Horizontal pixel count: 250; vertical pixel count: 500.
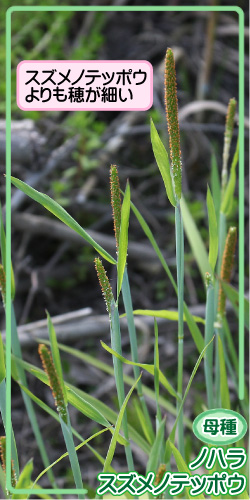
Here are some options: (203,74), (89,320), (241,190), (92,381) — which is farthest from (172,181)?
(203,74)

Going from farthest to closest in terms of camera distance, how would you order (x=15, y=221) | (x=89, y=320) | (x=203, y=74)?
(x=203, y=74)
(x=15, y=221)
(x=89, y=320)

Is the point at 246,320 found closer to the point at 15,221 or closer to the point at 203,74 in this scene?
the point at 15,221

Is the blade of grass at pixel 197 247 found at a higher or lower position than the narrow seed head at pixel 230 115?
lower

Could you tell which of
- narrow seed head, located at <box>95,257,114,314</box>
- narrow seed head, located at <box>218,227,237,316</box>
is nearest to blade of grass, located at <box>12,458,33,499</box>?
narrow seed head, located at <box>95,257,114,314</box>

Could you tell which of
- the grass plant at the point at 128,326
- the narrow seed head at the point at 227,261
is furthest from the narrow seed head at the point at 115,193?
the narrow seed head at the point at 227,261

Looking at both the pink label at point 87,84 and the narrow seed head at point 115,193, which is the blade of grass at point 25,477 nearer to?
the narrow seed head at point 115,193

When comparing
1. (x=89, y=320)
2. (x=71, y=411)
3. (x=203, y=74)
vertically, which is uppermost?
(x=203, y=74)
